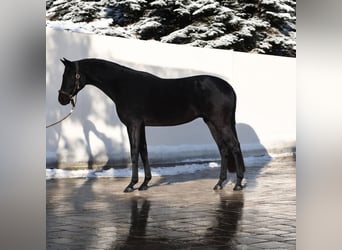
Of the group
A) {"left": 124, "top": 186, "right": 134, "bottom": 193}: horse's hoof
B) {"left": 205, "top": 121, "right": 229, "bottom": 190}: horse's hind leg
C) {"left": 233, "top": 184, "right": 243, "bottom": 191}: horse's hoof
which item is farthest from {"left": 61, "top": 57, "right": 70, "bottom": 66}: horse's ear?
{"left": 233, "top": 184, "right": 243, "bottom": 191}: horse's hoof

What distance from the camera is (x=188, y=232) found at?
530 centimetres

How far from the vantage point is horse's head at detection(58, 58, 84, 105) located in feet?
17.6

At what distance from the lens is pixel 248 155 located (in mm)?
6223

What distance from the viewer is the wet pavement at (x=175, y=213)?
Answer: 5000 millimetres

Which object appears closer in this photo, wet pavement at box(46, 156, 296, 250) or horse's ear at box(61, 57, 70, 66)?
wet pavement at box(46, 156, 296, 250)

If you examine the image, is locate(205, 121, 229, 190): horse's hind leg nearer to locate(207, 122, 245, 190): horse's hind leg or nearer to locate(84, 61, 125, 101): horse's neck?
locate(207, 122, 245, 190): horse's hind leg

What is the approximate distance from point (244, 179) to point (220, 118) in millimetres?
690

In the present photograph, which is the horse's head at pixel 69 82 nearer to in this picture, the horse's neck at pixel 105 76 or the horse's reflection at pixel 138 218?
the horse's neck at pixel 105 76

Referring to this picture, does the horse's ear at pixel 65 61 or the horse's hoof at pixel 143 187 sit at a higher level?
the horse's ear at pixel 65 61

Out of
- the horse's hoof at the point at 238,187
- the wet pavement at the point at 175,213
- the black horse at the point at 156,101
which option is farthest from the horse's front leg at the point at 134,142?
the horse's hoof at the point at 238,187

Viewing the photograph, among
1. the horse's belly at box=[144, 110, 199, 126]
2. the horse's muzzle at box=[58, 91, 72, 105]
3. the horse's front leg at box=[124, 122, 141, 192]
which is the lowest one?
the horse's front leg at box=[124, 122, 141, 192]

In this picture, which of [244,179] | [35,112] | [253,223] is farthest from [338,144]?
[244,179]

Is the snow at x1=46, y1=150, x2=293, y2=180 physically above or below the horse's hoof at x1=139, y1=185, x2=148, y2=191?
above

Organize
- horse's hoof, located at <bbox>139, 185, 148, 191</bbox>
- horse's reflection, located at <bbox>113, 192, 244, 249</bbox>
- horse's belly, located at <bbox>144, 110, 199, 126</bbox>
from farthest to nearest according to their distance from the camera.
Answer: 1. horse's belly, located at <bbox>144, 110, 199, 126</bbox>
2. horse's hoof, located at <bbox>139, 185, 148, 191</bbox>
3. horse's reflection, located at <bbox>113, 192, 244, 249</bbox>
